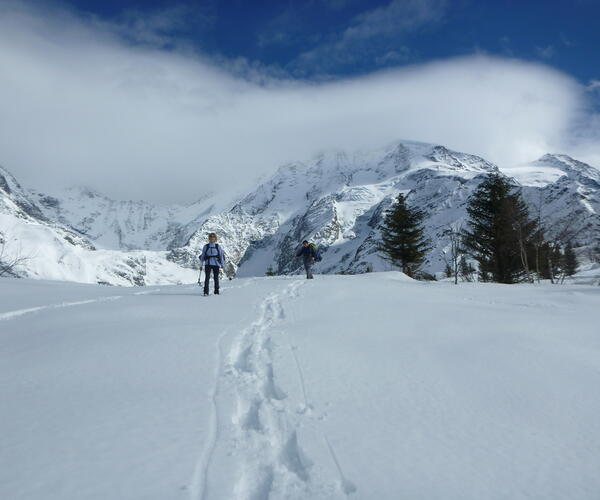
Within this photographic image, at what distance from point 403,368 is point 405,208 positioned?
29228 millimetres

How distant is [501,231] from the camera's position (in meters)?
22.8

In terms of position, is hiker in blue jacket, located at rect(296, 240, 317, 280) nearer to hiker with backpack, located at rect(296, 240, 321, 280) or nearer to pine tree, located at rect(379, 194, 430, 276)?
hiker with backpack, located at rect(296, 240, 321, 280)

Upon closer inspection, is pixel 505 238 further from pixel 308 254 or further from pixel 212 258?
pixel 212 258

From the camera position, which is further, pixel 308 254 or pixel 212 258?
pixel 308 254

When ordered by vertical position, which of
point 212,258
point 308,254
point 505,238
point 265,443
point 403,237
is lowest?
point 265,443

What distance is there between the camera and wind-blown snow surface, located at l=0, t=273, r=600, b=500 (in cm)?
251

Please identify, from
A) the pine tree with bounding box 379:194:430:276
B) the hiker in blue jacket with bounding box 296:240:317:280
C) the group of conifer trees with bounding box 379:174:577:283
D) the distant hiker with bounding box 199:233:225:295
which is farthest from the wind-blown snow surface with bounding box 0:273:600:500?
the pine tree with bounding box 379:194:430:276

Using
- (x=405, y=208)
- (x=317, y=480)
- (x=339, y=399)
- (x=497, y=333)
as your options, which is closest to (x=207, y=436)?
(x=317, y=480)

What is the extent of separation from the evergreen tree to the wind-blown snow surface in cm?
1723

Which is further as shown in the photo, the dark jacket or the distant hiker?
the dark jacket

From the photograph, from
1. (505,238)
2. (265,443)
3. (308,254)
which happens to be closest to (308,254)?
(308,254)

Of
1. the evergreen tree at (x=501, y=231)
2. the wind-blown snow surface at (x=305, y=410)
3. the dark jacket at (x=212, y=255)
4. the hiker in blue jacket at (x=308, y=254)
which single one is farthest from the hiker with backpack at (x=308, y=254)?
the evergreen tree at (x=501, y=231)

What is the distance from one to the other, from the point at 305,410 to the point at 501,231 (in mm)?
23168

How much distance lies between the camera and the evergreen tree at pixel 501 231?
72.5 ft
